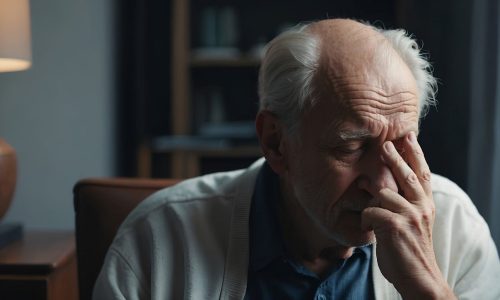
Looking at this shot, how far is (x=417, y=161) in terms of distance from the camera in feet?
4.05

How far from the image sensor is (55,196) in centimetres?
277

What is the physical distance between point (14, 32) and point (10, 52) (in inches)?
2.4

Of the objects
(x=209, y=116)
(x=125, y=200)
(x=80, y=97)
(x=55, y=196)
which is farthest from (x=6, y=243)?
(x=209, y=116)

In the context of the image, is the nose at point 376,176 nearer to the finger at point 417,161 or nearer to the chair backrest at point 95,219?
the finger at point 417,161

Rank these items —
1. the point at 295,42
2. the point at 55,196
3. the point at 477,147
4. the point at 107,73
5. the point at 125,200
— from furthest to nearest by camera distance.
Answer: the point at 107,73, the point at 55,196, the point at 477,147, the point at 125,200, the point at 295,42

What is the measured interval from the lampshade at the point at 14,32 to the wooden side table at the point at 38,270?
54 cm

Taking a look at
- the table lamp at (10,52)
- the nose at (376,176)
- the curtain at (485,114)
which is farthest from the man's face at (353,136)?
the table lamp at (10,52)

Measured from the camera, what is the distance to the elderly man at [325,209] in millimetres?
1212

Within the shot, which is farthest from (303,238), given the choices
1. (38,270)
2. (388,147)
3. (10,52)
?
(10,52)

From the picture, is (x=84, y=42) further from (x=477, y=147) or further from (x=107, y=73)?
(x=477, y=147)

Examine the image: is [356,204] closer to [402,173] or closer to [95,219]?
[402,173]

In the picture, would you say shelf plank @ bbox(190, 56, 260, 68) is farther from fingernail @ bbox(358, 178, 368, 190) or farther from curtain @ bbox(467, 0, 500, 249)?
fingernail @ bbox(358, 178, 368, 190)

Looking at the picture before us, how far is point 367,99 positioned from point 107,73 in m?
2.10

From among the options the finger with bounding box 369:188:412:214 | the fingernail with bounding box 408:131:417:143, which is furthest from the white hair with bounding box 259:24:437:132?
the finger with bounding box 369:188:412:214
